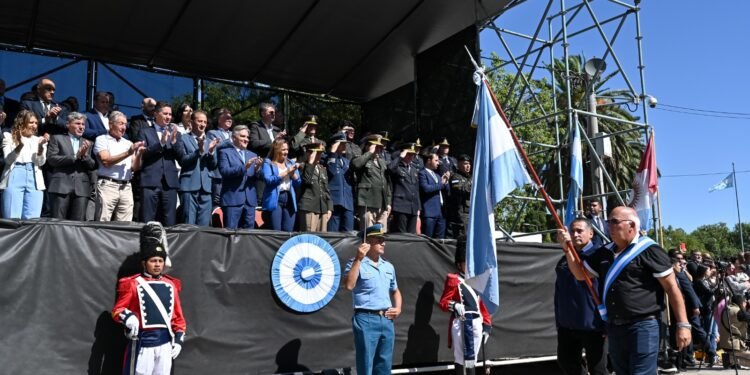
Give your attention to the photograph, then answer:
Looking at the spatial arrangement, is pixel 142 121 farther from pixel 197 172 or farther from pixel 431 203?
pixel 431 203

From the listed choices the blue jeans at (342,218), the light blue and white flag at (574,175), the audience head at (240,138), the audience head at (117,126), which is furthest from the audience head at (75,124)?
the light blue and white flag at (574,175)

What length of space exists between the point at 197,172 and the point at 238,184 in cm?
50

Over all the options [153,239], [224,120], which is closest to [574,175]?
[224,120]

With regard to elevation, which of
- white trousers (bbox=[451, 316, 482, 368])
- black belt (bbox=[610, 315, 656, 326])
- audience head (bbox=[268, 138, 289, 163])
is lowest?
white trousers (bbox=[451, 316, 482, 368])

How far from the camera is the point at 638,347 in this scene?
15.5 ft

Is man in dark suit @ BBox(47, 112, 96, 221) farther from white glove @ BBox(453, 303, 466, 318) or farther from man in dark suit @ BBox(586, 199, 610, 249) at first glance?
man in dark suit @ BBox(586, 199, 610, 249)

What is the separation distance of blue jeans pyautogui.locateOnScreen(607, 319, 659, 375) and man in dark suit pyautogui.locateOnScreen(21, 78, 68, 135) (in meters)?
6.59

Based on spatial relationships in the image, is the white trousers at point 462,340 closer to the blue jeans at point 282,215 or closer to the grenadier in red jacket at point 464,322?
the grenadier in red jacket at point 464,322

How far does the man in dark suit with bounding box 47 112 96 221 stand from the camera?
22.0 feet

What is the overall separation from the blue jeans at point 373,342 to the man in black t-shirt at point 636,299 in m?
2.24

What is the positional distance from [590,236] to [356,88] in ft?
28.0

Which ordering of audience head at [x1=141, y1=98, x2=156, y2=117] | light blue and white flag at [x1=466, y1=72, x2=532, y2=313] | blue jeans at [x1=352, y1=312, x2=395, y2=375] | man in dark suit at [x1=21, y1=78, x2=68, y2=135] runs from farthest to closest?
audience head at [x1=141, y1=98, x2=156, y2=117], man in dark suit at [x1=21, y1=78, x2=68, y2=135], blue jeans at [x1=352, y1=312, x2=395, y2=375], light blue and white flag at [x1=466, y1=72, x2=532, y2=313]

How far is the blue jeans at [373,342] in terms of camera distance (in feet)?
20.5

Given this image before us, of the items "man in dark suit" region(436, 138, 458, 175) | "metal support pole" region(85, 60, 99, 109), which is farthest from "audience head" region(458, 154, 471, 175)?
"metal support pole" region(85, 60, 99, 109)
